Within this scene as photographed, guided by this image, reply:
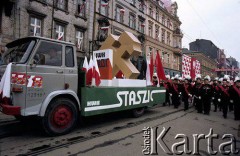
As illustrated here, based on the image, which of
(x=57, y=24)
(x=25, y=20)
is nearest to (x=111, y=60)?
(x=25, y=20)

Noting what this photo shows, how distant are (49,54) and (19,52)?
727mm

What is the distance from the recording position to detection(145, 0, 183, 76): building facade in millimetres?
34941

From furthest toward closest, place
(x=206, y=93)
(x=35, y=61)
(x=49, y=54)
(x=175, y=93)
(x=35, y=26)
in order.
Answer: (x=35, y=26), (x=175, y=93), (x=206, y=93), (x=49, y=54), (x=35, y=61)

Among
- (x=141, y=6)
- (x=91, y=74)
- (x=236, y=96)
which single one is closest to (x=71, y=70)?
(x=91, y=74)

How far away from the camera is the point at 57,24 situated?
18812 millimetres

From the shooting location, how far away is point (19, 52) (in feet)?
17.5

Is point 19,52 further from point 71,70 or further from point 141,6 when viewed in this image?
point 141,6

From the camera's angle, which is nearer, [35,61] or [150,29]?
[35,61]

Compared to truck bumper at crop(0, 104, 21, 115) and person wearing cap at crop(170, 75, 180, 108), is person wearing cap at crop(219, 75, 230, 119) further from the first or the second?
truck bumper at crop(0, 104, 21, 115)

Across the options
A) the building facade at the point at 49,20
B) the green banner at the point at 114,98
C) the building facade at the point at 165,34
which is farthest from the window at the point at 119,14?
the green banner at the point at 114,98

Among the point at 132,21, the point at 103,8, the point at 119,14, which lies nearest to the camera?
the point at 103,8

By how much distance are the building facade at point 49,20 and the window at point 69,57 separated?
1058 cm

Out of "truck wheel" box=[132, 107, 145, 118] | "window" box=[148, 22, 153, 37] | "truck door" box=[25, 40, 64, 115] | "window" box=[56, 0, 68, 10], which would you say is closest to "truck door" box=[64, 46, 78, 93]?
"truck door" box=[25, 40, 64, 115]

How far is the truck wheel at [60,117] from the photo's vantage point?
5.20 meters
